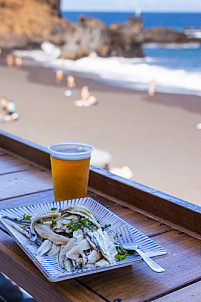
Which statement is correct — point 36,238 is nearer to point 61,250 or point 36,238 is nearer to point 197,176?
point 61,250

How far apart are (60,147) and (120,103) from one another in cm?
672

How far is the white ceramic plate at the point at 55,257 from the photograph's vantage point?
584 mm

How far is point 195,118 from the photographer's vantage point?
21.1ft

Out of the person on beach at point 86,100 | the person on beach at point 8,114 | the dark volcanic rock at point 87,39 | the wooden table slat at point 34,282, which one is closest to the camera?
the wooden table slat at point 34,282

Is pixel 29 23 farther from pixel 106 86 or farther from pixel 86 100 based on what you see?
pixel 86 100

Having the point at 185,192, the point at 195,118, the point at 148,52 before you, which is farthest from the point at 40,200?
the point at 148,52

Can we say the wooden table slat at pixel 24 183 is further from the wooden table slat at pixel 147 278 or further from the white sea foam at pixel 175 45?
the white sea foam at pixel 175 45

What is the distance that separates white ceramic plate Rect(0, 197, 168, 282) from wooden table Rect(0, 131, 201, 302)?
0.02m

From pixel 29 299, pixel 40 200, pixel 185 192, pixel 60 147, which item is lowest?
pixel 185 192

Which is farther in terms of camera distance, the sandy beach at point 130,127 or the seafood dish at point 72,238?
the sandy beach at point 130,127

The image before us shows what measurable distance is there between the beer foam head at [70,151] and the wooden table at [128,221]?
99mm

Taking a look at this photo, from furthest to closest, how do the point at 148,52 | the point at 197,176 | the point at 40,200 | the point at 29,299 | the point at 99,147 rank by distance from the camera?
the point at 148,52
the point at 99,147
the point at 197,176
the point at 29,299
the point at 40,200

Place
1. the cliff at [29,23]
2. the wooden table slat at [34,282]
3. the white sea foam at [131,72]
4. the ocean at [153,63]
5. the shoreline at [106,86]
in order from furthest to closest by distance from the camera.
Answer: the cliff at [29,23], the ocean at [153,63], the white sea foam at [131,72], the shoreline at [106,86], the wooden table slat at [34,282]

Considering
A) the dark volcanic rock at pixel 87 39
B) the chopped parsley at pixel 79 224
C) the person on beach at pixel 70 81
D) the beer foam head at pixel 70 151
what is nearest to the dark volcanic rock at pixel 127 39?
the dark volcanic rock at pixel 87 39
